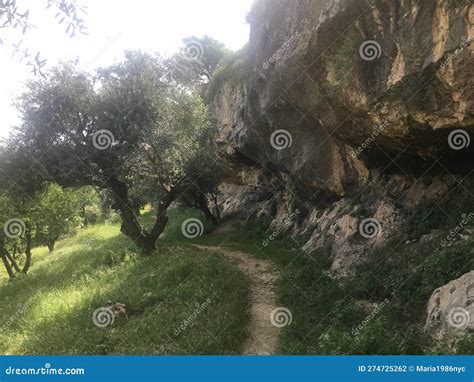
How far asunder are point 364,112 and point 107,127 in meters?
13.0

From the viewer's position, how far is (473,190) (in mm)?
12984

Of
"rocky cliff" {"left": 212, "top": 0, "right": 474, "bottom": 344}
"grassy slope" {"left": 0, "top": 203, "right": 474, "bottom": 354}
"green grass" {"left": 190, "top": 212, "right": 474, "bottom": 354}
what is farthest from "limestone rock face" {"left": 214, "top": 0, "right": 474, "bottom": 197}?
"green grass" {"left": 190, "top": 212, "right": 474, "bottom": 354}

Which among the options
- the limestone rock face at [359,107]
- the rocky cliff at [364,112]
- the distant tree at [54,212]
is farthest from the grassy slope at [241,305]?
the distant tree at [54,212]

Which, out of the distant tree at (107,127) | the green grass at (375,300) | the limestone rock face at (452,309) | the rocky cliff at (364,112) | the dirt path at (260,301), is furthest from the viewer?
the distant tree at (107,127)

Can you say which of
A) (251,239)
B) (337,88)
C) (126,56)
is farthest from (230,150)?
(337,88)

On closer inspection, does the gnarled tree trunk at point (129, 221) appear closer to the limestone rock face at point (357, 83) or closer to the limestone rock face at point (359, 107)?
the limestone rock face at point (359, 107)

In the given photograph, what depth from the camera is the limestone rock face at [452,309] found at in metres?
7.93

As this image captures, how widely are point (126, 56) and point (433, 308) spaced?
67.4 ft

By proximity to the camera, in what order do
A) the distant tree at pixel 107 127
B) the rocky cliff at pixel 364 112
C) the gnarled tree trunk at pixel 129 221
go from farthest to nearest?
1. the gnarled tree trunk at pixel 129 221
2. the distant tree at pixel 107 127
3. the rocky cliff at pixel 364 112

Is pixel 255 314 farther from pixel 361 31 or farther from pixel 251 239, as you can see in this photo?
pixel 251 239

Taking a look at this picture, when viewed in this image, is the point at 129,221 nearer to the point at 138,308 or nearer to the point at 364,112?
the point at 138,308

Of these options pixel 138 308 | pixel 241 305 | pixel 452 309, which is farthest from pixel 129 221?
pixel 452 309

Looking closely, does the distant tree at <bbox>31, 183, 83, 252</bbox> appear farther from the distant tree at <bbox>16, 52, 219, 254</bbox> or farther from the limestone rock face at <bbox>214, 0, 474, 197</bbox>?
the limestone rock face at <bbox>214, 0, 474, 197</bbox>

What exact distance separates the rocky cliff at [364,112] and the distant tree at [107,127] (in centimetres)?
622
